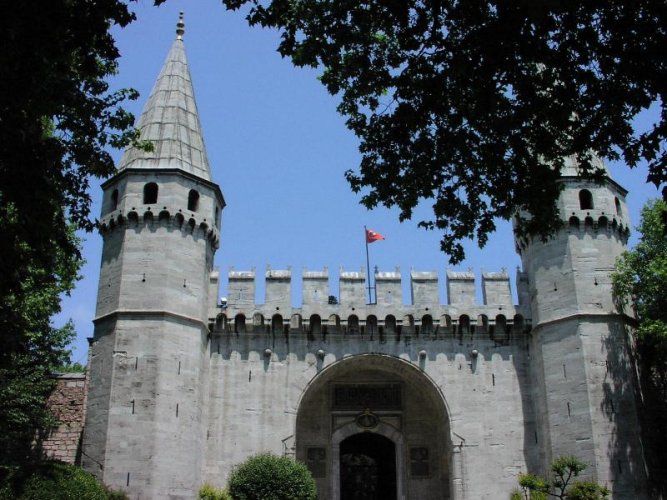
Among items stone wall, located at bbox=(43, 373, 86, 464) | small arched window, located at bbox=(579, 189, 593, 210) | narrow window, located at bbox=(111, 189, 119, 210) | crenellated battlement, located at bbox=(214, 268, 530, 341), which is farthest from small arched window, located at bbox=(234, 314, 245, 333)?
small arched window, located at bbox=(579, 189, 593, 210)

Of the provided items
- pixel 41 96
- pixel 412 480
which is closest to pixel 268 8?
pixel 41 96

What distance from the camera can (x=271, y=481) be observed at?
Answer: 63.0 ft

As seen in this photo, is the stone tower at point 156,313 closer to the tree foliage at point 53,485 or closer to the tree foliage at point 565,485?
the tree foliage at point 53,485

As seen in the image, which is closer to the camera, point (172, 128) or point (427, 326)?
point (427, 326)

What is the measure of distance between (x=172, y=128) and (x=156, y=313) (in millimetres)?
6241

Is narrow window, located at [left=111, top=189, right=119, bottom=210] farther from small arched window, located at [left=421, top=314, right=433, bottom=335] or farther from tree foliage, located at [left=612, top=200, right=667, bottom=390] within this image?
tree foliage, located at [left=612, top=200, right=667, bottom=390]

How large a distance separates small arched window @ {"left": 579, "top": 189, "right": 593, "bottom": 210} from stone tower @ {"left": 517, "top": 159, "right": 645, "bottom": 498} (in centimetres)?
3

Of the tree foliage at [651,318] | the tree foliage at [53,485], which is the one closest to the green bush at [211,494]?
the tree foliage at [53,485]

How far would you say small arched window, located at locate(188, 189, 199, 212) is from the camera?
73.5 feet

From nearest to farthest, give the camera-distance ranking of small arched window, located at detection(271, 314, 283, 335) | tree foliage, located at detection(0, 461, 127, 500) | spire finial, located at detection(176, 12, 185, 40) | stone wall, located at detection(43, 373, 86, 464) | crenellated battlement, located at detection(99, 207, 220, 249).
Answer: tree foliage, located at detection(0, 461, 127, 500), stone wall, located at detection(43, 373, 86, 464), crenellated battlement, located at detection(99, 207, 220, 249), small arched window, located at detection(271, 314, 283, 335), spire finial, located at detection(176, 12, 185, 40)

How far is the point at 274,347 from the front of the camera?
2214 cm

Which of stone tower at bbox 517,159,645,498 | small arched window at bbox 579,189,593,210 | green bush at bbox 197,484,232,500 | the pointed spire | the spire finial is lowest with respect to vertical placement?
green bush at bbox 197,484,232,500

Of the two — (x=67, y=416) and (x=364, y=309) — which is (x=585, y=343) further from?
(x=67, y=416)

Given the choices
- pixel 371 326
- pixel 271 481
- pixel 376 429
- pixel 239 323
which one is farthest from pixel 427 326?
pixel 271 481
